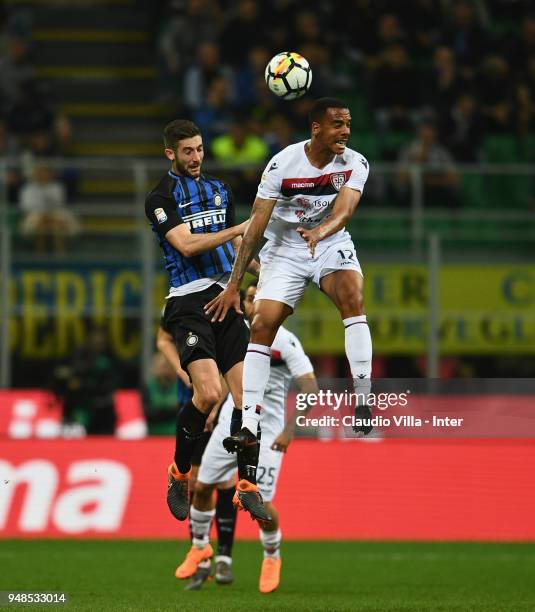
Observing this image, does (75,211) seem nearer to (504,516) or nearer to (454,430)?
(504,516)

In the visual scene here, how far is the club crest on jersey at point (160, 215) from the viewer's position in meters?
9.67

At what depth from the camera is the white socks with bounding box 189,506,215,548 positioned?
36.1 ft

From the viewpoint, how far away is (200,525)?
36.2 feet

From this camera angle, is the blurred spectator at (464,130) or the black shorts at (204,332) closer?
the black shorts at (204,332)

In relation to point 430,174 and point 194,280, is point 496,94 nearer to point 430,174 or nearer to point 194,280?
point 430,174

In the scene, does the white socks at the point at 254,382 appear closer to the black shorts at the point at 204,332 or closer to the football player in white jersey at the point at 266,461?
the black shorts at the point at 204,332

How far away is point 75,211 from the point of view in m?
16.3

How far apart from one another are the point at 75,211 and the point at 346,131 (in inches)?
293

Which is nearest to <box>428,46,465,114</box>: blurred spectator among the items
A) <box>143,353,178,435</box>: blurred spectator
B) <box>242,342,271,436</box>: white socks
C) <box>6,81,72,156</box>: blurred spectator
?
<box>6,81,72,156</box>: blurred spectator

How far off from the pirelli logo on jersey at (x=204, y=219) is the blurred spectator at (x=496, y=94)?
9.41m

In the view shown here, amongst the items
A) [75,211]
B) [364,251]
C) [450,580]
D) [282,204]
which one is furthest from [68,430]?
[282,204]

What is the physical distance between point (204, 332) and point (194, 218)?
765 mm

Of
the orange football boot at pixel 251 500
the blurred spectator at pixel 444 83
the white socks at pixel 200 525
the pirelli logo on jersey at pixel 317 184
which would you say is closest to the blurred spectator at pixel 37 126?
the blurred spectator at pixel 444 83

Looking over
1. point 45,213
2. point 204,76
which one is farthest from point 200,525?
point 204,76
